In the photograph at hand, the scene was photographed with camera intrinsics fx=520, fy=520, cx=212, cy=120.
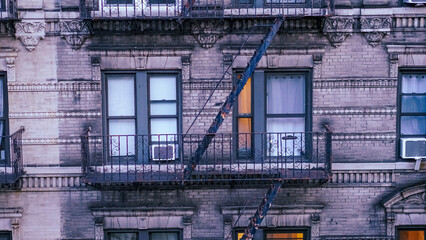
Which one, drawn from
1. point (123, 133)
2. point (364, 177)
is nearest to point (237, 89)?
point (123, 133)

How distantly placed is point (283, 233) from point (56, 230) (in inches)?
172

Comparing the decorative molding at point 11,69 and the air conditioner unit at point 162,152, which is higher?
the decorative molding at point 11,69

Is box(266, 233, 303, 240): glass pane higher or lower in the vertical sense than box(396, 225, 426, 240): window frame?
lower

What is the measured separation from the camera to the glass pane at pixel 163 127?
32.4ft

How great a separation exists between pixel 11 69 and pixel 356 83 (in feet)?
20.9

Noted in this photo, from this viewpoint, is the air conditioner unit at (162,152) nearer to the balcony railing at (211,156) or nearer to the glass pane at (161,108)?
the balcony railing at (211,156)

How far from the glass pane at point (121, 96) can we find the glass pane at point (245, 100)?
203cm

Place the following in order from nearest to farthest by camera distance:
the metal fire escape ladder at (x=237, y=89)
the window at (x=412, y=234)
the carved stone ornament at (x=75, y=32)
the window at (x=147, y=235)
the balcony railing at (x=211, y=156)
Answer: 1. the metal fire escape ladder at (x=237, y=89)
2. the balcony railing at (x=211, y=156)
3. the carved stone ornament at (x=75, y=32)
4. the window at (x=147, y=235)
5. the window at (x=412, y=234)

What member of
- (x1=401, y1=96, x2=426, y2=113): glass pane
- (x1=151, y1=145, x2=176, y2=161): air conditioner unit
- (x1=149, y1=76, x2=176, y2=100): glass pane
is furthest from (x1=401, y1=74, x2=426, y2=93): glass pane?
(x1=151, y1=145, x2=176, y2=161): air conditioner unit

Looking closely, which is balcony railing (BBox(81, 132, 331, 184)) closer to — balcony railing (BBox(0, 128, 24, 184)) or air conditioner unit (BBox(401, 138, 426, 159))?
balcony railing (BBox(0, 128, 24, 184))

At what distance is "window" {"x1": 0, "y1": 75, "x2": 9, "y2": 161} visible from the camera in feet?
32.0

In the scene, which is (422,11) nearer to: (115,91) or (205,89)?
(205,89)

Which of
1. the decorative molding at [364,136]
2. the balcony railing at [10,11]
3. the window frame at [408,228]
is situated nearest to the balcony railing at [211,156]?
the decorative molding at [364,136]

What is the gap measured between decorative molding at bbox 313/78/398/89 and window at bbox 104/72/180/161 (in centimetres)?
275
